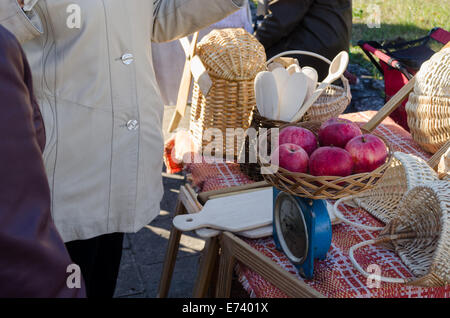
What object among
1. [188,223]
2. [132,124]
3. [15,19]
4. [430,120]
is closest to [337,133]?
[188,223]

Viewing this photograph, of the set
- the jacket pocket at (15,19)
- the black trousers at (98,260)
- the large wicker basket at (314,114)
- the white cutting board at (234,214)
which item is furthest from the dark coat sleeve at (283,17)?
the jacket pocket at (15,19)

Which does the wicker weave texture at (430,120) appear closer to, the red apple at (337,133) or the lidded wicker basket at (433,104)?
the lidded wicker basket at (433,104)

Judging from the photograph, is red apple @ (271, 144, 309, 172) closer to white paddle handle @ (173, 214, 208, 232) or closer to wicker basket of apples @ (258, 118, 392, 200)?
wicker basket of apples @ (258, 118, 392, 200)

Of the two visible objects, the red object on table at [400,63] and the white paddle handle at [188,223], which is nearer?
the white paddle handle at [188,223]

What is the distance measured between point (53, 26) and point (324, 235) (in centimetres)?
88

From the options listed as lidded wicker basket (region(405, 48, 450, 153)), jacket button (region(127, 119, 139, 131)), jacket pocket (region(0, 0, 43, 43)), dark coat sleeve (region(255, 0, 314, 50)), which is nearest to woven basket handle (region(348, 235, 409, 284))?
lidded wicker basket (region(405, 48, 450, 153))

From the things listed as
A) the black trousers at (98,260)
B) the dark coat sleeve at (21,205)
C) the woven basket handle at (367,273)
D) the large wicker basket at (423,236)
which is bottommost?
A: the black trousers at (98,260)

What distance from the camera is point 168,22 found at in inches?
58.0

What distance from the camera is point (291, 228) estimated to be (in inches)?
46.3

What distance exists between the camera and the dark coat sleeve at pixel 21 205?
0.51 meters

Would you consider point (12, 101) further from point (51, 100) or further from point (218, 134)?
point (218, 134)

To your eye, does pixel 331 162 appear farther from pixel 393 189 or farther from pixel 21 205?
pixel 21 205

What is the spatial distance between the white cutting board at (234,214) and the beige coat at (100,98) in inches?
8.7
